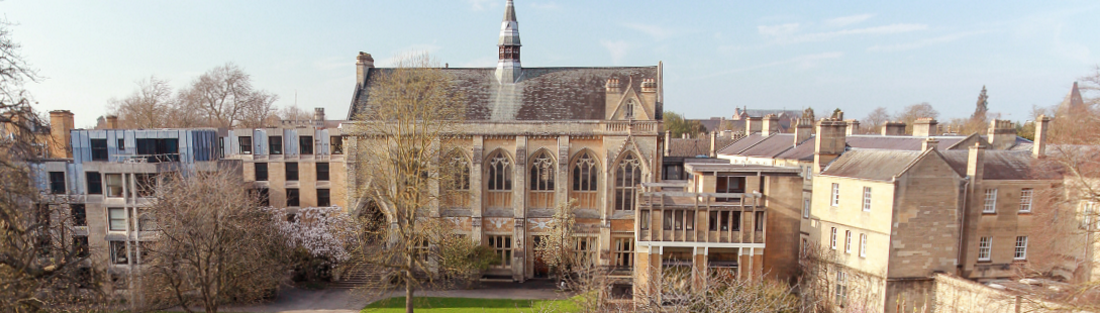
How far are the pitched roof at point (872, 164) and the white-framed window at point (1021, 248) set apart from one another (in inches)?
238

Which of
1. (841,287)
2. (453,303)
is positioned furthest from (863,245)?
(453,303)

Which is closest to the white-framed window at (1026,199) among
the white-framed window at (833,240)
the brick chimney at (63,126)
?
the white-framed window at (833,240)

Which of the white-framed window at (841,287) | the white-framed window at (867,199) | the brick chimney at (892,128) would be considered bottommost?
the white-framed window at (841,287)

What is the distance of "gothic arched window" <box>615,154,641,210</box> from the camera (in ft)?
94.1

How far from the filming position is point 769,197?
80.1ft

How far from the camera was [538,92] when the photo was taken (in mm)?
31297

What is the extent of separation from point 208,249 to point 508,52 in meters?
19.3

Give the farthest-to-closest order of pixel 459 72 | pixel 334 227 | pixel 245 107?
pixel 245 107 < pixel 459 72 < pixel 334 227

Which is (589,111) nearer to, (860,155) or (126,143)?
(860,155)

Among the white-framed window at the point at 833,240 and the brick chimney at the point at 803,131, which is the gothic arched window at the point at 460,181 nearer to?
the white-framed window at the point at 833,240

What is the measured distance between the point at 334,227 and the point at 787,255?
24025 millimetres

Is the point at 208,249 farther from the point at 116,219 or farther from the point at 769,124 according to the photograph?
the point at 769,124

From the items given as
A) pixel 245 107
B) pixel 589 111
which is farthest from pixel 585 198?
pixel 245 107

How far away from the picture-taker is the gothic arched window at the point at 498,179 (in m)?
29.5
